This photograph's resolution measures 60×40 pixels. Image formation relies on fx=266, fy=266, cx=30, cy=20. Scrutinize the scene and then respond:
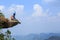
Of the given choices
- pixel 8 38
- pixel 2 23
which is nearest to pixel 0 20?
pixel 2 23

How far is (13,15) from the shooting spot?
49.2ft

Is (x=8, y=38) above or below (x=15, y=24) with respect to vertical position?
below

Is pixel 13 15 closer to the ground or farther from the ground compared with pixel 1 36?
farther from the ground

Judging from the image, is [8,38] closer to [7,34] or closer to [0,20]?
[7,34]

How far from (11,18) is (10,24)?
0.36 meters

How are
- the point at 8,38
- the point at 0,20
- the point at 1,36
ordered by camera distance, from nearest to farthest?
the point at 0,20 → the point at 1,36 → the point at 8,38

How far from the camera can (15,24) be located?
48.9ft

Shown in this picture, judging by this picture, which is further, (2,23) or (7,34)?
(7,34)

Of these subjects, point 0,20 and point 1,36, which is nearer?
point 0,20

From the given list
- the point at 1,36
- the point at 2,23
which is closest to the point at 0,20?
the point at 2,23

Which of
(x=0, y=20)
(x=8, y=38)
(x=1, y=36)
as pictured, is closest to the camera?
(x=0, y=20)

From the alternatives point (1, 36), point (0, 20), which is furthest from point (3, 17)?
point (1, 36)

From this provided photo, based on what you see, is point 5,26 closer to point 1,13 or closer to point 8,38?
point 1,13

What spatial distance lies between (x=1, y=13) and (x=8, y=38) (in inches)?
101
